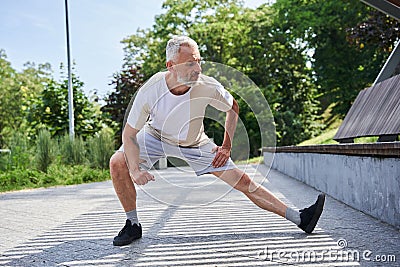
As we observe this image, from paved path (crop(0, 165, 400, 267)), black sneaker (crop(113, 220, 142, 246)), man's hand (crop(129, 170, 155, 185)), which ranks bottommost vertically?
paved path (crop(0, 165, 400, 267))

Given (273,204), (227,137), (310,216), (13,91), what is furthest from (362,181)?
(13,91)

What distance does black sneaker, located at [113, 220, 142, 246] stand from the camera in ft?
11.5

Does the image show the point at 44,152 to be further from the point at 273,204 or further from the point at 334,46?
the point at 334,46

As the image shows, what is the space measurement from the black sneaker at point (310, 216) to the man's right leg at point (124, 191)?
1225 mm

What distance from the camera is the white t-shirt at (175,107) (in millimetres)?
3350

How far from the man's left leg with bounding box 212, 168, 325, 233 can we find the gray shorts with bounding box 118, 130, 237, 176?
101 mm

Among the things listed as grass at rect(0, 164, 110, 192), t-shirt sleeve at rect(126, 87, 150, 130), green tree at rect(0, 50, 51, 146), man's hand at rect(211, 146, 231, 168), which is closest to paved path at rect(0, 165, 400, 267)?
man's hand at rect(211, 146, 231, 168)

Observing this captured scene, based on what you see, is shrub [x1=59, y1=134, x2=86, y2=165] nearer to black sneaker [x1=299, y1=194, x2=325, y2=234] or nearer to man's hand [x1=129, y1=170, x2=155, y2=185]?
man's hand [x1=129, y1=170, x2=155, y2=185]

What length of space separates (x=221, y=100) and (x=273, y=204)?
0.85m

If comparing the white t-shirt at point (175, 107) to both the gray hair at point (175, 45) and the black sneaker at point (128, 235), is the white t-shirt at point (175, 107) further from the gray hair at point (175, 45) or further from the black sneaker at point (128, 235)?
the black sneaker at point (128, 235)

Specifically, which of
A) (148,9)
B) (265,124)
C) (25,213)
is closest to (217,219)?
(265,124)

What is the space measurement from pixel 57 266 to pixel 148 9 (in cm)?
3433

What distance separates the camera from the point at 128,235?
11.7 feet

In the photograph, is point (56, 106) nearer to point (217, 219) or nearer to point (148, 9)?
point (217, 219)
